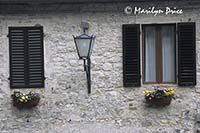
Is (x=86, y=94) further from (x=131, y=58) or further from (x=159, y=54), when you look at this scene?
(x=159, y=54)

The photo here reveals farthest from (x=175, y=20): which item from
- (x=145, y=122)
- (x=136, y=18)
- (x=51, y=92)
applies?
(x=51, y=92)

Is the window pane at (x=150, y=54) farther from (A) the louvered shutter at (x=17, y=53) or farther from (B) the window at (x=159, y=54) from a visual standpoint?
(A) the louvered shutter at (x=17, y=53)

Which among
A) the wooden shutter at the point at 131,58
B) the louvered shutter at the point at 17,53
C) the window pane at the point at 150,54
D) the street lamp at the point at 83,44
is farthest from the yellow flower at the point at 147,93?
the louvered shutter at the point at 17,53

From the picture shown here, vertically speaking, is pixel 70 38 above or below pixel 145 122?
above

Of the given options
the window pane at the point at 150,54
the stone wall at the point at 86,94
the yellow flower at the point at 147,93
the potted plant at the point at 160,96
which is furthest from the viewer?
the window pane at the point at 150,54

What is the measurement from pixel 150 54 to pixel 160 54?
0.76ft

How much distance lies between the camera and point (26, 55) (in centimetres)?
1186

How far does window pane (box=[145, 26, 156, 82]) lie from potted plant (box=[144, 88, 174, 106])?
505 mm

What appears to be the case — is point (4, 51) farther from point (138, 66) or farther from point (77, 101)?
point (138, 66)

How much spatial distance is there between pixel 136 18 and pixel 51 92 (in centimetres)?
259

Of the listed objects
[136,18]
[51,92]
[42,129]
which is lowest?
[42,129]

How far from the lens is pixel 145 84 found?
11.8m

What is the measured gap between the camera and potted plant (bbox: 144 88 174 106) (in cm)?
1145

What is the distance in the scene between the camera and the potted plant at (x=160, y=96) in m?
11.5
